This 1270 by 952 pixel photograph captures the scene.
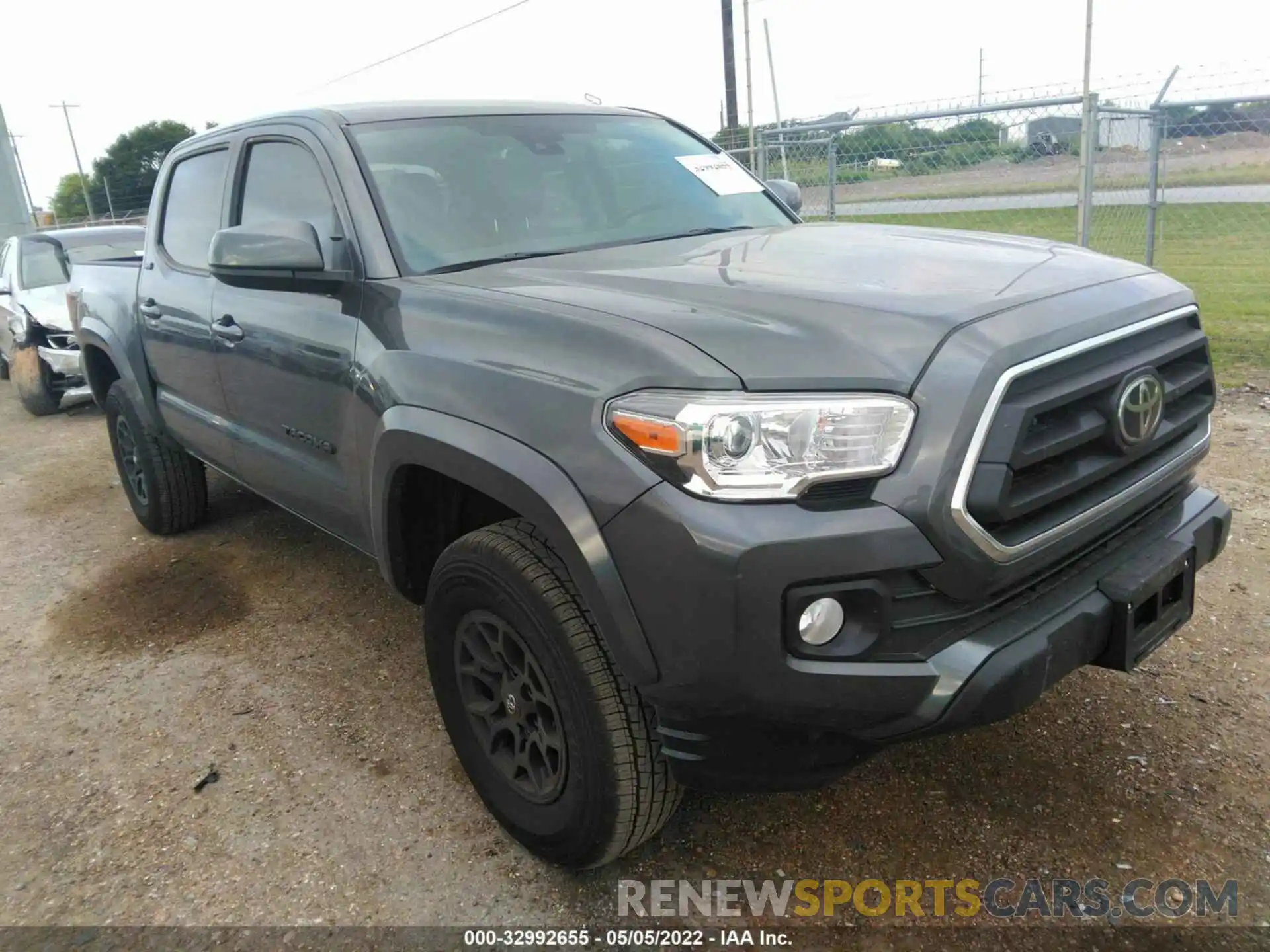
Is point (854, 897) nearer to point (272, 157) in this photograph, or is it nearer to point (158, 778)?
point (158, 778)

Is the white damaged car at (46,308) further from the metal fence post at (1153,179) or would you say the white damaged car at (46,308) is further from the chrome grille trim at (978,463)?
the chrome grille trim at (978,463)

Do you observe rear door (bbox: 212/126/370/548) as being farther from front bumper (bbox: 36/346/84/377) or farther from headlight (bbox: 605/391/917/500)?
front bumper (bbox: 36/346/84/377)

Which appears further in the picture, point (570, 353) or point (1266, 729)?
point (1266, 729)

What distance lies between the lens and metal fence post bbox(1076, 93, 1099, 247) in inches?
265

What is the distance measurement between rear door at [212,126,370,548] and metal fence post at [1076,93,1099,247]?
5.55 metres

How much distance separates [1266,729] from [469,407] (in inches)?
94.6

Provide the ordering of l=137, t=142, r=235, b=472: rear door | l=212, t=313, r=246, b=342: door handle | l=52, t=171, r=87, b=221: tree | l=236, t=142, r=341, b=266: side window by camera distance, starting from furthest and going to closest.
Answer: l=52, t=171, r=87, b=221: tree
l=137, t=142, r=235, b=472: rear door
l=212, t=313, r=246, b=342: door handle
l=236, t=142, r=341, b=266: side window

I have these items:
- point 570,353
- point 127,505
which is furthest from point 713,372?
point 127,505

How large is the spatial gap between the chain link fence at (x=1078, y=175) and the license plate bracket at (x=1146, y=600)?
15.8 ft

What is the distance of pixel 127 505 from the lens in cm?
573

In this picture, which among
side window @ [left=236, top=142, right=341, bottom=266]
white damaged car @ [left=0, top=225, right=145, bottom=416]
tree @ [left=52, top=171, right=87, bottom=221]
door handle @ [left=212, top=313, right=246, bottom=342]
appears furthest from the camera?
tree @ [left=52, top=171, right=87, bottom=221]

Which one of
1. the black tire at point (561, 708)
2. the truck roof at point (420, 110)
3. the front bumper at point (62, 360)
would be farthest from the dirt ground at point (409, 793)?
the front bumper at point (62, 360)

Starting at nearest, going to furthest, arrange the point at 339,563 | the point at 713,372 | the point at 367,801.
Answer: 1. the point at 713,372
2. the point at 367,801
3. the point at 339,563

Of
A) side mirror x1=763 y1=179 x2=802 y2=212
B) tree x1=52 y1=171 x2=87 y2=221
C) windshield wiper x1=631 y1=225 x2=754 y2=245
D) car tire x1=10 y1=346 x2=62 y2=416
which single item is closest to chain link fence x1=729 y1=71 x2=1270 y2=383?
side mirror x1=763 y1=179 x2=802 y2=212
